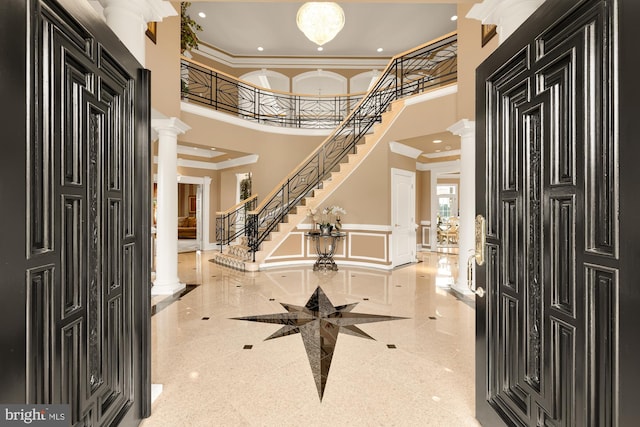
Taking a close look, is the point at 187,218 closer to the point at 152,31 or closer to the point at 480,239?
the point at 152,31


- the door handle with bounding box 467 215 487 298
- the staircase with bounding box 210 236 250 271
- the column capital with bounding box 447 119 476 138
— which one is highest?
the column capital with bounding box 447 119 476 138

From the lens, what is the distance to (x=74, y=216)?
141cm

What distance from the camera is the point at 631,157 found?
1.05 meters

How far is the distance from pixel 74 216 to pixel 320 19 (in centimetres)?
638

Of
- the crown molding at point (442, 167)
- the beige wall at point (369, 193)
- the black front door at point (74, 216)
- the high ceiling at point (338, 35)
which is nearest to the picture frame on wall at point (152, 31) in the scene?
the black front door at point (74, 216)

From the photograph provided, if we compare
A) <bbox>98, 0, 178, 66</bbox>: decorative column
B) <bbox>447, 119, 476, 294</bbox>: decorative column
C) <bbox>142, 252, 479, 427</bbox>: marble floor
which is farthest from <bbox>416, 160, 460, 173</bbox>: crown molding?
<bbox>98, 0, 178, 66</bbox>: decorative column

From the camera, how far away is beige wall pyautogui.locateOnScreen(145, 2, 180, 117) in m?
4.75

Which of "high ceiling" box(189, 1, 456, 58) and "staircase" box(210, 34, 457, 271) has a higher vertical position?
"high ceiling" box(189, 1, 456, 58)

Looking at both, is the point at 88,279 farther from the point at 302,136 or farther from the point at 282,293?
the point at 302,136

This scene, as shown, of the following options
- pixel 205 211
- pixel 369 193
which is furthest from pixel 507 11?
pixel 205 211

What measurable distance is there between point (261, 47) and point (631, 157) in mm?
11748

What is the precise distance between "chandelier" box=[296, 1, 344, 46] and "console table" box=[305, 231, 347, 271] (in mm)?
4193

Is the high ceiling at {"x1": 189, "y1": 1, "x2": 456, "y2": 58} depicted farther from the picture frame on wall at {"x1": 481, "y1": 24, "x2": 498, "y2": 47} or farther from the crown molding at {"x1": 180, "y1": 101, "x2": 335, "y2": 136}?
the picture frame on wall at {"x1": 481, "y1": 24, "x2": 498, "y2": 47}

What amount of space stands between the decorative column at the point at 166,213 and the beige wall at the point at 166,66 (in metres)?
0.30
